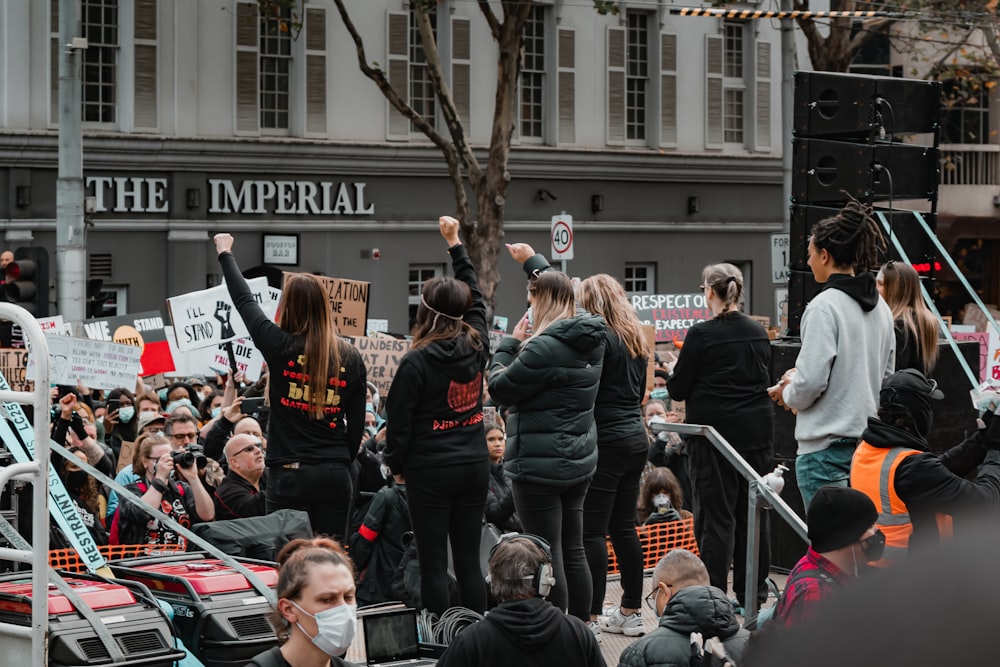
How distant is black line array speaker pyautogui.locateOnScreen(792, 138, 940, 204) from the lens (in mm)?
8828

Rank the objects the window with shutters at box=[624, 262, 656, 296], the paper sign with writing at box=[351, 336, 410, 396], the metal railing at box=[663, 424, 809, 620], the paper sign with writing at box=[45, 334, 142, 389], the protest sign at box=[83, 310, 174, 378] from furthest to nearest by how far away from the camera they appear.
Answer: the window with shutters at box=[624, 262, 656, 296] → the protest sign at box=[83, 310, 174, 378] → the paper sign with writing at box=[351, 336, 410, 396] → the paper sign with writing at box=[45, 334, 142, 389] → the metal railing at box=[663, 424, 809, 620]

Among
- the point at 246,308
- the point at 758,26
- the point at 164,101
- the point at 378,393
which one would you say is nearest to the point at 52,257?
the point at 164,101

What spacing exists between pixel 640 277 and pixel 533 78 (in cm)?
492

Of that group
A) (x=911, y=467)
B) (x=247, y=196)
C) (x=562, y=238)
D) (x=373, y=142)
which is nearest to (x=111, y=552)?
(x=911, y=467)

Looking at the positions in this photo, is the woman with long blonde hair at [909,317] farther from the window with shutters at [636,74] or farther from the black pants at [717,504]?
the window with shutters at [636,74]

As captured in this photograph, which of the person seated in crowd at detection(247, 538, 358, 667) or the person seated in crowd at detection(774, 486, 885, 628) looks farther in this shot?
the person seated in crowd at detection(774, 486, 885, 628)

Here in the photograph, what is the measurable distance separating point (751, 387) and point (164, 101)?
19800mm

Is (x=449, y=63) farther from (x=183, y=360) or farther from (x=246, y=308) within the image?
(x=246, y=308)

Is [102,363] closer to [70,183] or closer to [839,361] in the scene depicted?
[839,361]

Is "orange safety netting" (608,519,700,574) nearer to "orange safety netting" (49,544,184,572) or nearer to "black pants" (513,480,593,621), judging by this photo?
"black pants" (513,480,593,621)

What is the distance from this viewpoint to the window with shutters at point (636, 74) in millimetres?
31375

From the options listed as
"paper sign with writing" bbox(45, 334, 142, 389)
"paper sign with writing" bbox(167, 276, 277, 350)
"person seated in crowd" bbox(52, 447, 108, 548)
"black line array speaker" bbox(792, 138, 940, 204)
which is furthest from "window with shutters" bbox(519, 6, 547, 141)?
"person seated in crowd" bbox(52, 447, 108, 548)

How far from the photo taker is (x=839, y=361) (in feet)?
21.8

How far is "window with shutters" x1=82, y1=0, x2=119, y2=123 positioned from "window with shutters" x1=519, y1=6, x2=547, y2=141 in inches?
325
